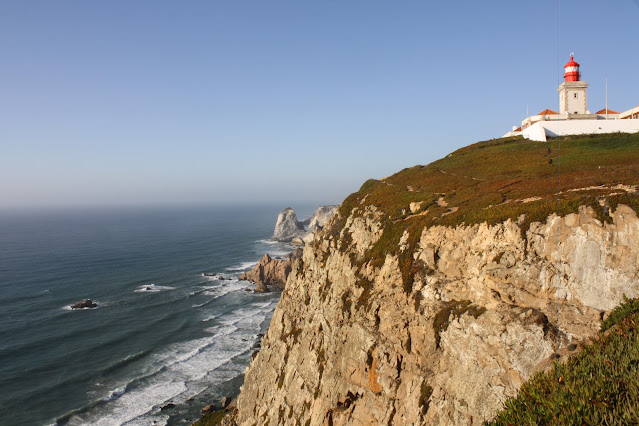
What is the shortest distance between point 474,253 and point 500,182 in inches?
462

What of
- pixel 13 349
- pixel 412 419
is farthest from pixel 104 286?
pixel 412 419

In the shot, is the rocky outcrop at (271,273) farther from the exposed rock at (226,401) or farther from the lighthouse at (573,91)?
the lighthouse at (573,91)

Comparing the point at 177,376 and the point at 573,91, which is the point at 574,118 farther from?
the point at 177,376

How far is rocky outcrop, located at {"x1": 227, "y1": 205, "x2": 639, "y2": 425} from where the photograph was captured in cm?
1515

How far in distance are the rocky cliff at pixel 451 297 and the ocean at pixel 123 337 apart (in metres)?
13.9

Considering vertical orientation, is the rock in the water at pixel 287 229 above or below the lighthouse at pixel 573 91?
below

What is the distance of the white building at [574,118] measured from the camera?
142 feet

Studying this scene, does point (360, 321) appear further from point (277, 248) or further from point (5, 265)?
point (5, 265)

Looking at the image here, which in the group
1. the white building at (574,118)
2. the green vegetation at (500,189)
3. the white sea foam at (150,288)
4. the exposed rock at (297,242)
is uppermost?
the white building at (574,118)

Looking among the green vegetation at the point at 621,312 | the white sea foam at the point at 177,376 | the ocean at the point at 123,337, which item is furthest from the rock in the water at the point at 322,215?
the green vegetation at the point at 621,312

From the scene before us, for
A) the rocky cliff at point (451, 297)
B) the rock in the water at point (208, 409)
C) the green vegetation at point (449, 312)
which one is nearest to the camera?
the rocky cliff at point (451, 297)

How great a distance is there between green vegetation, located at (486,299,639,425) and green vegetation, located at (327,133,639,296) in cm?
647

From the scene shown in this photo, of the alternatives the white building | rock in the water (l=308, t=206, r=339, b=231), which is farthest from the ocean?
rock in the water (l=308, t=206, r=339, b=231)

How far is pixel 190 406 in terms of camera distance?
127 feet
